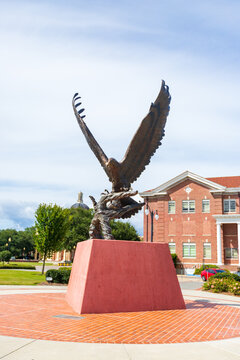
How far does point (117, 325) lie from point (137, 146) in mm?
6516

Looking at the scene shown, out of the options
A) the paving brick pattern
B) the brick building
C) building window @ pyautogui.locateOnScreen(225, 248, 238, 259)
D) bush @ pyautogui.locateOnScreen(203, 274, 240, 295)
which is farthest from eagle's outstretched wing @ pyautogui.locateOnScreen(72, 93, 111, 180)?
building window @ pyautogui.locateOnScreen(225, 248, 238, 259)

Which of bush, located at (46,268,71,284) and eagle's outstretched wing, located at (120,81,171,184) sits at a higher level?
eagle's outstretched wing, located at (120,81,171,184)

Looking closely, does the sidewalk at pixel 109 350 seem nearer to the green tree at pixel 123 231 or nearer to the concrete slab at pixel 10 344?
the concrete slab at pixel 10 344

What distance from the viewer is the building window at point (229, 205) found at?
40.1 meters

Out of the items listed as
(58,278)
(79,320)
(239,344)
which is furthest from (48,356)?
(58,278)

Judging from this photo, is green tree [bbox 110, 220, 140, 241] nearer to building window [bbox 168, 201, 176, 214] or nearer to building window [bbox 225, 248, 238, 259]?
building window [bbox 168, 201, 176, 214]

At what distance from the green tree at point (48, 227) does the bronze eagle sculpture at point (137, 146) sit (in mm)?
17510

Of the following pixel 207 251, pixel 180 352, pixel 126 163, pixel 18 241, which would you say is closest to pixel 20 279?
pixel 126 163

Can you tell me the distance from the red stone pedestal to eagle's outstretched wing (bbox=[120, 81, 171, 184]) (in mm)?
3000

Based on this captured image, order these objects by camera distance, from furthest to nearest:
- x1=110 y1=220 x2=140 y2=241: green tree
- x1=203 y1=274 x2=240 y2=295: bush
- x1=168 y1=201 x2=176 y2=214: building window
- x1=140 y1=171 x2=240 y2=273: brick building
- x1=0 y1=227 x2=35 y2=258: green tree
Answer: x1=0 y1=227 x2=35 y2=258: green tree → x1=110 y1=220 x2=140 y2=241: green tree → x1=168 y1=201 x2=176 y2=214: building window → x1=140 y1=171 x2=240 y2=273: brick building → x1=203 y1=274 x2=240 y2=295: bush

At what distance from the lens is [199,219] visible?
41.4 metres

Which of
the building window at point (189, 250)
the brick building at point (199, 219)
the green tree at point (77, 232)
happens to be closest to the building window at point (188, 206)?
the brick building at point (199, 219)

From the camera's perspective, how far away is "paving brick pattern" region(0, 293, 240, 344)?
6648 millimetres

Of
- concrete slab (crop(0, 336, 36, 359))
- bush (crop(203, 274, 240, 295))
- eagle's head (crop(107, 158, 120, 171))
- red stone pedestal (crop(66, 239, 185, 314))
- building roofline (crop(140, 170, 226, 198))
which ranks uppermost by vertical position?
building roofline (crop(140, 170, 226, 198))
